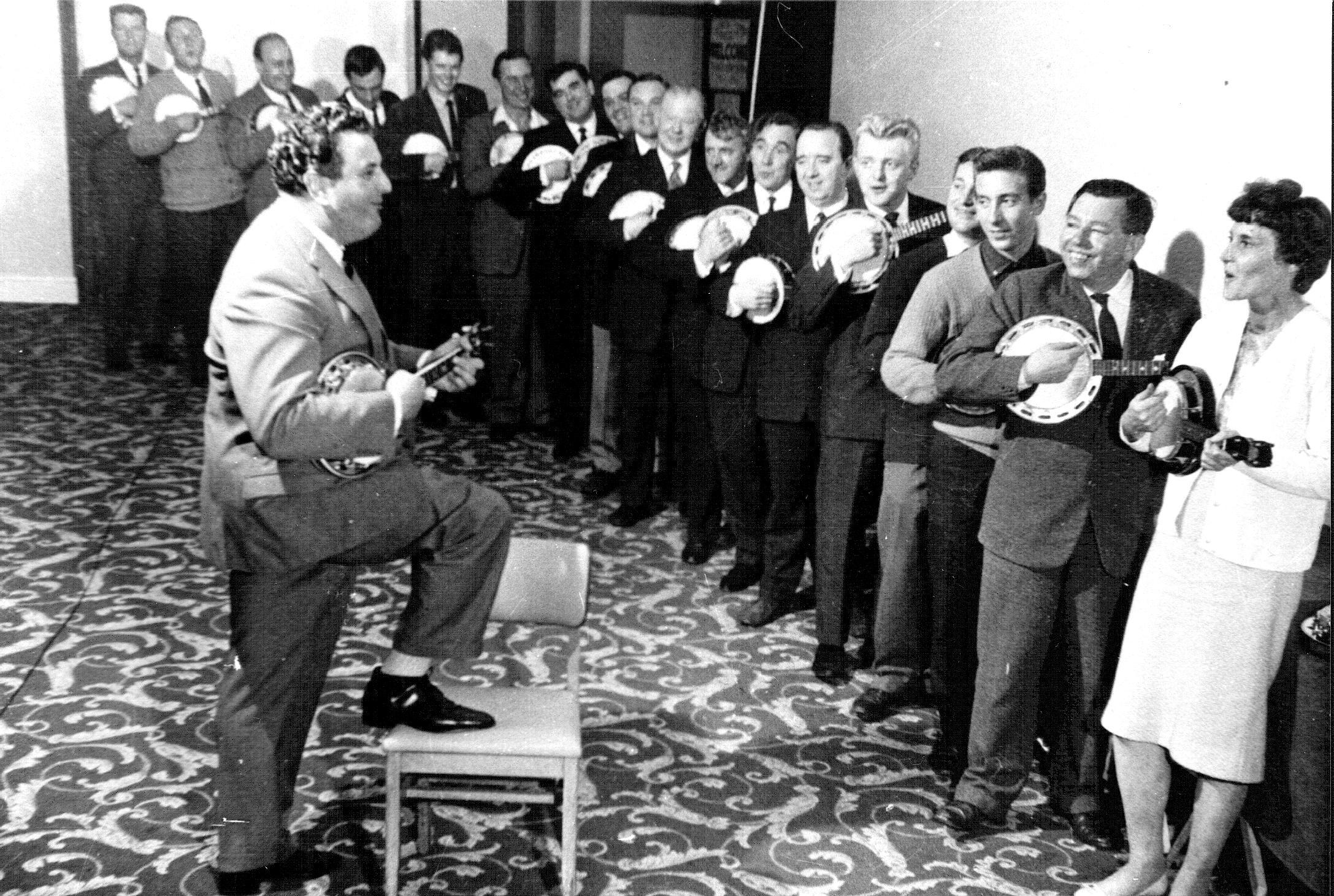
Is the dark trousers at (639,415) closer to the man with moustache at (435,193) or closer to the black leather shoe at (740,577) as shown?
the black leather shoe at (740,577)

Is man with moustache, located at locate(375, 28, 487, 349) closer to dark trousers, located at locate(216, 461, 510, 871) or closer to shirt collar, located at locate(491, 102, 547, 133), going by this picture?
shirt collar, located at locate(491, 102, 547, 133)

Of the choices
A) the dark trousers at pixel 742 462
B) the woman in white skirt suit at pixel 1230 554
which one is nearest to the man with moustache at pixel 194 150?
the dark trousers at pixel 742 462

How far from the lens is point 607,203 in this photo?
571cm

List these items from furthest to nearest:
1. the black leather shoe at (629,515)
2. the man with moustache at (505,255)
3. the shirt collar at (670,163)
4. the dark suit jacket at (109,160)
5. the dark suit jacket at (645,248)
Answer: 1. the dark suit jacket at (109,160)
2. the man with moustache at (505,255)
3. the black leather shoe at (629,515)
4. the shirt collar at (670,163)
5. the dark suit jacket at (645,248)

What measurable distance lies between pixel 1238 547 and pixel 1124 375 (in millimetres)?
532

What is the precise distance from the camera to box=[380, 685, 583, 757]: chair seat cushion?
2930 mm

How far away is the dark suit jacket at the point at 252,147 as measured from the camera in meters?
7.28

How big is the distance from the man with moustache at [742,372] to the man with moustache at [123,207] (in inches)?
162

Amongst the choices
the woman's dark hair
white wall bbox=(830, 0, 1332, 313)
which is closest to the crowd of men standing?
white wall bbox=(830, 0, 1332, 313)

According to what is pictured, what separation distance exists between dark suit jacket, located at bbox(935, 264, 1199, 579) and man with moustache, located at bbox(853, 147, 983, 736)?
0.53 metres

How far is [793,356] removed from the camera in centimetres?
454

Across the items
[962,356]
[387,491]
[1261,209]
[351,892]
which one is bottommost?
[351,892]

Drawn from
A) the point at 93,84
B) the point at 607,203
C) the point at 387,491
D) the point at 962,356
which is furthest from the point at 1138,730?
the point at 93,84

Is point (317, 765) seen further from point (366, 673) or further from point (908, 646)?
point (908, 646)
